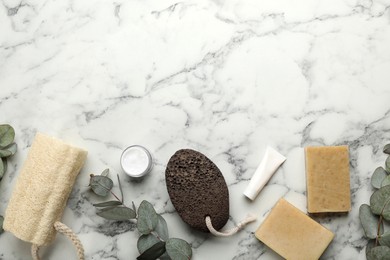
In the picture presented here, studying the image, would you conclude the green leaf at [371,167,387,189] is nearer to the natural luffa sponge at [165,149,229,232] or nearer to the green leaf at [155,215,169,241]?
the natural luffa sponge at [165,149,229,232]

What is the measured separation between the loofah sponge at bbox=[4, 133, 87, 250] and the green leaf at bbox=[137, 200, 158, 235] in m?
0.18

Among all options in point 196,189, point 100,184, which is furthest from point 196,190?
point 100,184

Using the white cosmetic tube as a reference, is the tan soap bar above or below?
below

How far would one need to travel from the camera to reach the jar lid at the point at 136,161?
1.36m

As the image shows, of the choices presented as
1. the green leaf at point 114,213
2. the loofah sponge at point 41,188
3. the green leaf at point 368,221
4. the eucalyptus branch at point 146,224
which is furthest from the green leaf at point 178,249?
the green leaf at point 368,221

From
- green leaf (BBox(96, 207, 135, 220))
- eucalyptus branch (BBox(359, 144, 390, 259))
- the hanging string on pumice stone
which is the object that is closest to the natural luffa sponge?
the hanging string on pumice stone

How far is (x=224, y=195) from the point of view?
4.44ft

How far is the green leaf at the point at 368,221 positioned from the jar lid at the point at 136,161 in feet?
1.67

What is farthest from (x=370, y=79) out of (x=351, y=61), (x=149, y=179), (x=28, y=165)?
(x=28, y=165)

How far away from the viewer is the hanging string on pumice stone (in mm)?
1340

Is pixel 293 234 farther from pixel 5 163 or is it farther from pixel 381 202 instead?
pixel 5 163

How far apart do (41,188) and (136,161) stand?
22cm

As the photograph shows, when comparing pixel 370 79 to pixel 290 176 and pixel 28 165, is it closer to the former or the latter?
pixel 290 176

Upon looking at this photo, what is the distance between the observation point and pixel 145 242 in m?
1.36
